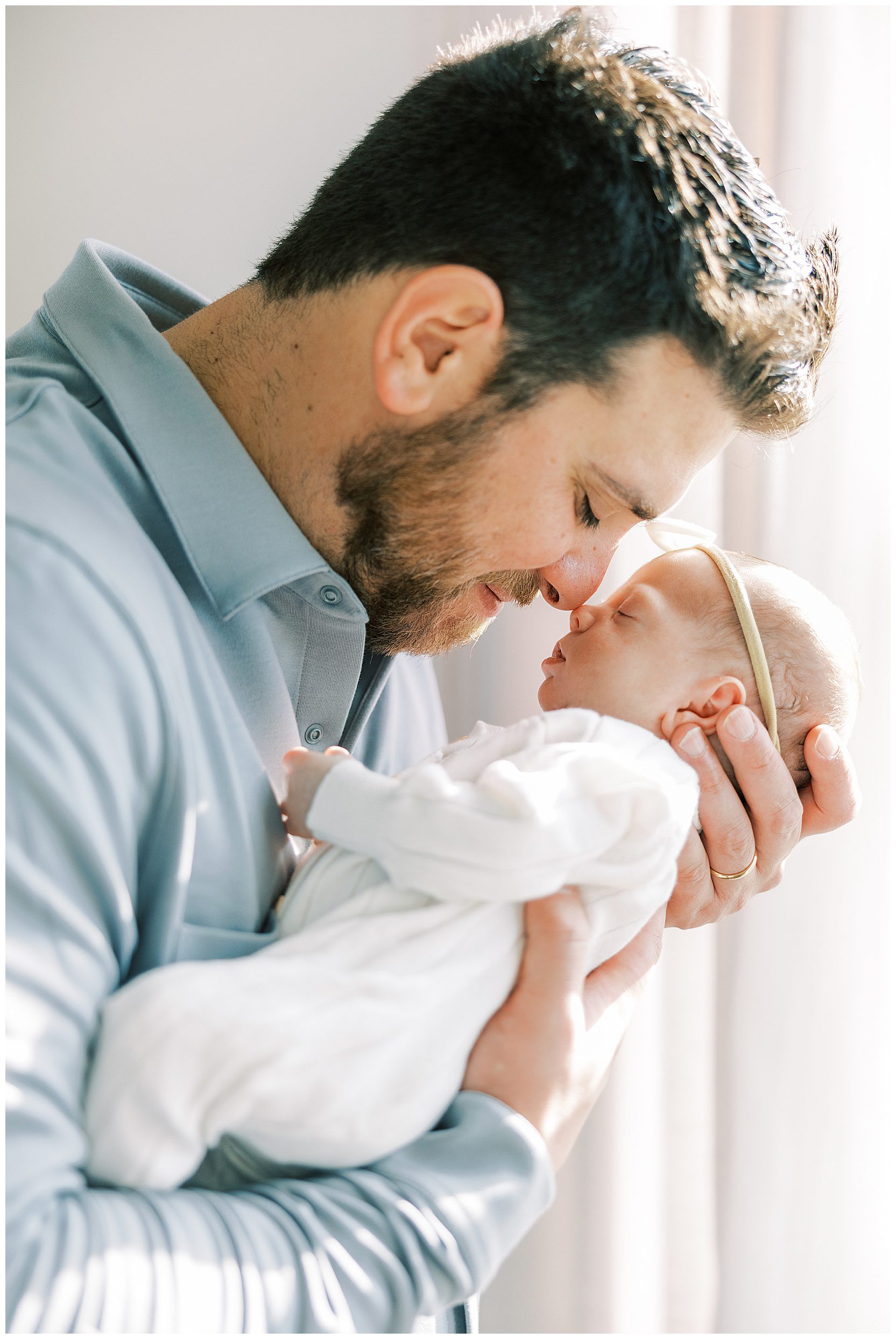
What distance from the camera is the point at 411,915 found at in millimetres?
985

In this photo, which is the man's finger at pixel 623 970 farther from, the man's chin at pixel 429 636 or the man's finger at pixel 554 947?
the man's chin at pixel 429 636

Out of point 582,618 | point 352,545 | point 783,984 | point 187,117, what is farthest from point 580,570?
point 187,117

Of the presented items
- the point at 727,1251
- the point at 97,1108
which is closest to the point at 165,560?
the point at 97,1108

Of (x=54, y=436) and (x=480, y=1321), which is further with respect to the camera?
(x=480, y=1321)

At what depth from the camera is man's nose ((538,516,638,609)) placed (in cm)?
129

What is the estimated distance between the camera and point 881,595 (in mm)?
1640

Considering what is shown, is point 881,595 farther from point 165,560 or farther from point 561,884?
point 165,560

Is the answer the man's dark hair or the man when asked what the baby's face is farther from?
the man's dark hair

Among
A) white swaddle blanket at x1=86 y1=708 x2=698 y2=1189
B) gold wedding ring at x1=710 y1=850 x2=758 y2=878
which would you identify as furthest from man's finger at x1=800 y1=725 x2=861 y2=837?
white swaddle blanket at x1=86 y1=708 x2=698 y2=1189

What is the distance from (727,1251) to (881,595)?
4.02 ft

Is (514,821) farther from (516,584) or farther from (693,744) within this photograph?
(516,584)

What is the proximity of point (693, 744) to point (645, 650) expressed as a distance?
0.48ft

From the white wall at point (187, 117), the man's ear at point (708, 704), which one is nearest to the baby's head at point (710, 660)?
the man's ear at point (708, 704)

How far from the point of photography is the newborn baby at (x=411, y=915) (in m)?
0.84
